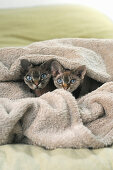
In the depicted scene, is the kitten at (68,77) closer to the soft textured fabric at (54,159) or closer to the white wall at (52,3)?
the soft textured fabric at (54,159)

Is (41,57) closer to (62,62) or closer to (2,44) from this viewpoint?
(62,62)

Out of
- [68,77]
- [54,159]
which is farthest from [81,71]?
[54,159]

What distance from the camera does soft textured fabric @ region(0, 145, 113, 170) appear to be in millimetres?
830

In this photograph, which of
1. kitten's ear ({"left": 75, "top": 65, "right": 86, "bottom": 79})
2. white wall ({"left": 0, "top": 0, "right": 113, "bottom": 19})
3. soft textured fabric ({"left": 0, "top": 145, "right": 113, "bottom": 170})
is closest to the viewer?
soft textured fabric ({"left": 0, "top": 145, "right": 113, "bottom": 170})

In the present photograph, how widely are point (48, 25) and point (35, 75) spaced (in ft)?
2.60

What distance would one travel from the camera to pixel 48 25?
6.77 feet

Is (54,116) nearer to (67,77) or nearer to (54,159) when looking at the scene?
(54,159)

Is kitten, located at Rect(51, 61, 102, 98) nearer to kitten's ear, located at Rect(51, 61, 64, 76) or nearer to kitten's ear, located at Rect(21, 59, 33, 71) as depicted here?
kitten's ear, located at Rect(51, 61, 64, 76)

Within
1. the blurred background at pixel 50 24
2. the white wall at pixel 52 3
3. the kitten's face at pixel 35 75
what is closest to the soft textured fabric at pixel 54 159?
the kitten's face at pixel 35 75

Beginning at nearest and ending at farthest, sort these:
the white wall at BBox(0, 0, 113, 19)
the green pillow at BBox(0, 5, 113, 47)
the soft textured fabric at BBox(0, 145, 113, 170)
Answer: the soft textured fabric at BBox(0, 145, 113, 170) → the green pillow at BBox(0, 5, 113, 47) → the white wall at BBox(0, 0, 113, 19)

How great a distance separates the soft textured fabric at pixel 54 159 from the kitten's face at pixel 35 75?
467mm

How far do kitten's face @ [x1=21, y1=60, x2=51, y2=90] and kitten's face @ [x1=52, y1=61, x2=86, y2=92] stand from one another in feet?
0.15

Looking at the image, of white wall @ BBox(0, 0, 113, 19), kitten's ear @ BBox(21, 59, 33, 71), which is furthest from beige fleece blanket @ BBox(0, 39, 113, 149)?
white wall @ BBox(0, 0, 113, 19)

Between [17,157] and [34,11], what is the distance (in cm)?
152
